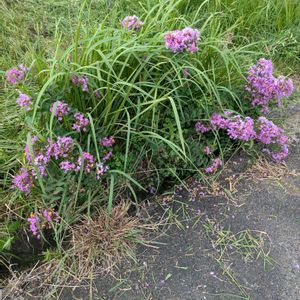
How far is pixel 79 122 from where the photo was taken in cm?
187

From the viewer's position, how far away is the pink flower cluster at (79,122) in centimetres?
187

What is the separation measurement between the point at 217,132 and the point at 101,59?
2.34 ft

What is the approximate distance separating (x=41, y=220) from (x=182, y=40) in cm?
107

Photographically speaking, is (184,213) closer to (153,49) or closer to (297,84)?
(153,49)

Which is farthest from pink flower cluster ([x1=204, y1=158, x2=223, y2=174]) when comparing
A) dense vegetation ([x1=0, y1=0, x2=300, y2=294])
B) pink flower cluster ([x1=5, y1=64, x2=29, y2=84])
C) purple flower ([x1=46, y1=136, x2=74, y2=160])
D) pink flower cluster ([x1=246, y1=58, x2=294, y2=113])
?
pink flower cluster ([x1=5, y1=64, x2=29, y2=84])

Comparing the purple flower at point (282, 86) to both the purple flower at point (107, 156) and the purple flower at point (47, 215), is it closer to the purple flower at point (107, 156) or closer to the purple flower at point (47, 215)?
the purple flower at point (107, 156)

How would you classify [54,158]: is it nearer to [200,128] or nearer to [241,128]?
[200,128]

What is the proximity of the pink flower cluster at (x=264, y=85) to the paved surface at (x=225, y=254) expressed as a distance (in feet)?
1.51

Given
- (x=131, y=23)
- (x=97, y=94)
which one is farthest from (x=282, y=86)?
(x=97, y=94)

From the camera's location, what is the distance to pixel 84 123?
1866 millimetres

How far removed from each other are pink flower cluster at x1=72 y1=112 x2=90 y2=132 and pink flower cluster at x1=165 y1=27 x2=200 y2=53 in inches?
21.0

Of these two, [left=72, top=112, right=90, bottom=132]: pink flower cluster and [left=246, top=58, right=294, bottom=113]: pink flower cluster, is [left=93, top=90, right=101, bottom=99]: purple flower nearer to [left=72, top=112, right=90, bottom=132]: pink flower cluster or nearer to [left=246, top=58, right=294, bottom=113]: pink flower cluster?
[left=72, top=112, right=90, bottom=132]: pink flower cluster

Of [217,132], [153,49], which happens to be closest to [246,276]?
[217,132]

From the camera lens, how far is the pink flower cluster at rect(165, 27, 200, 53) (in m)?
1.92
